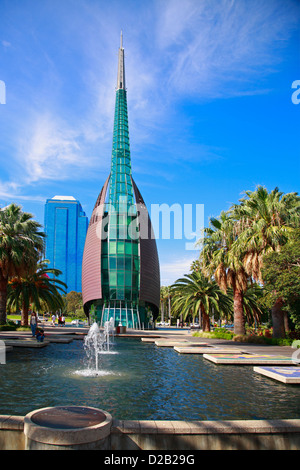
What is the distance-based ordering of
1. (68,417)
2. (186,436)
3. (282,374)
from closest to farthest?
(186,436) < (68,417) < (282,374)

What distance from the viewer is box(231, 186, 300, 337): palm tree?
22.0 m

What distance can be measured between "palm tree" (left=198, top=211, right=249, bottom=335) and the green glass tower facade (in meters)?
24.6

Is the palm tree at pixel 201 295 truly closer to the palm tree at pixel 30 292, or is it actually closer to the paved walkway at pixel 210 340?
the paved walkway at pixel 210 340

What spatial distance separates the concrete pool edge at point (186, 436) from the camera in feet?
17.0

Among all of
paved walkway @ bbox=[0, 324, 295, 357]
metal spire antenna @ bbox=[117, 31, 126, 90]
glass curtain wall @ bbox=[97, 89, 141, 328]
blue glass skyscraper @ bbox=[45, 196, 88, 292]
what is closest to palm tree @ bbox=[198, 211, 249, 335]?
paved walkway @ bbox=[0, 324, 295, 357]

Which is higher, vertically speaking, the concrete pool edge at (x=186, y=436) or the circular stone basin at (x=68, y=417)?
the circular stone basin at (x=68, y=417)

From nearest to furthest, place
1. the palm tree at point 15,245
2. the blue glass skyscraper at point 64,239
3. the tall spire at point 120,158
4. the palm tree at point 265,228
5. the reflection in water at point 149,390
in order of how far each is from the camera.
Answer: the reflection in water at point 149,390, the palm tree at point 265,228, the palm tree at point 15,245, the tall spire at point 120,158, the blue glass skyscraper at point 64,239

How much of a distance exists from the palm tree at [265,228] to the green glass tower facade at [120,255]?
30283mm

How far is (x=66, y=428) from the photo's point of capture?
4.88m

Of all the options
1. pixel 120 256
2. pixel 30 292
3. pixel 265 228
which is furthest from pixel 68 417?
pixel 120 256

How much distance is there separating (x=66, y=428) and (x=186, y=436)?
174cm

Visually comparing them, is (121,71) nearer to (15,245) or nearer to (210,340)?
(15,245)

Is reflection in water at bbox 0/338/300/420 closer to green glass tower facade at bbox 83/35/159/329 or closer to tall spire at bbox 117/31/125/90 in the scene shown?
green glass tower facade at bbox 83/35/159/329

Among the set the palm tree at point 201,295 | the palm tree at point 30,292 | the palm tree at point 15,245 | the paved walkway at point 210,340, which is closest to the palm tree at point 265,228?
the paved walkway at point 210,340
